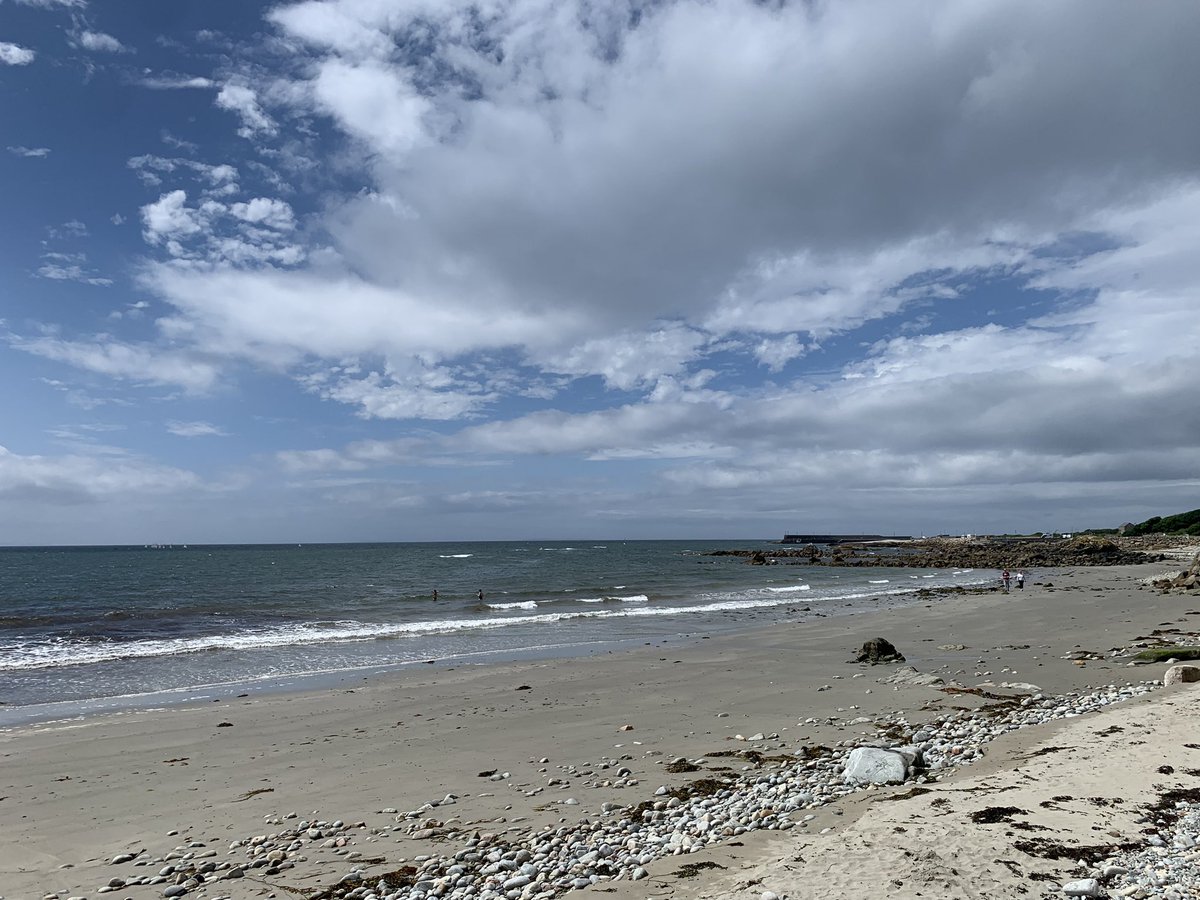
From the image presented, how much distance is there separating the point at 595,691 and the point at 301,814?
7.99 meters

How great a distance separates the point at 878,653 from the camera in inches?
703

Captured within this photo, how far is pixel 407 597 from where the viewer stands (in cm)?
4294

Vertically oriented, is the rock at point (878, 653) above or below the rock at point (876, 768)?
below

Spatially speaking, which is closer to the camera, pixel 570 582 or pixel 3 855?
pixel 3 855

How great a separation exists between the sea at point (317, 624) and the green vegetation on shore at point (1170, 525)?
66619 millimetres

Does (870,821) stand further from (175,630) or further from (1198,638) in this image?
(175,630)

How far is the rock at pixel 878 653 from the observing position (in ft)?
58.1

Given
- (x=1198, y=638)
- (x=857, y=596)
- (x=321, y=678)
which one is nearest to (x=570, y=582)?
(x=857, y=596)

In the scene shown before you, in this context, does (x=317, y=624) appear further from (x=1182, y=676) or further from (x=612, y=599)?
(x=1182, y=676)

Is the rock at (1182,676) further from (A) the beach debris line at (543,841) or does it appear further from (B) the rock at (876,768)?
(B) the rock at (876,768)

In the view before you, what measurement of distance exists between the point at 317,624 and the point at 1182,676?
97.8 feet

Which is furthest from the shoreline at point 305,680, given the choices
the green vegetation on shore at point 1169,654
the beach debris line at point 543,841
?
the green vegetation on shore at point 1169,654

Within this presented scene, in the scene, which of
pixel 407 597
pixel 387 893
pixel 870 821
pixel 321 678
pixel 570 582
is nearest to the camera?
pixel 387 893

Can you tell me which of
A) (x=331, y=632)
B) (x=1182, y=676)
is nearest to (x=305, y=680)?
(x=331, y=632)
